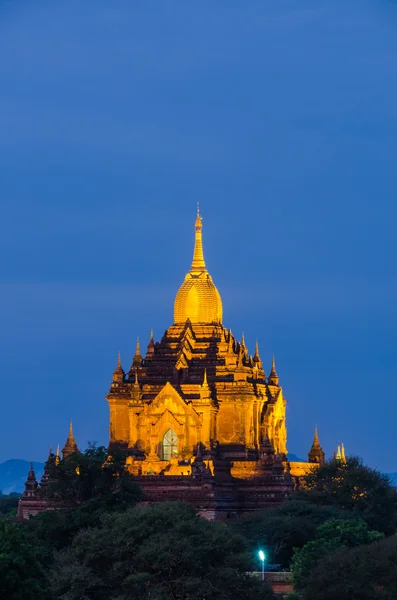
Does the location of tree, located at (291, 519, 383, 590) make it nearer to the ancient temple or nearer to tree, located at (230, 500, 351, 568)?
tree, located at (230, 500, 351, 568)

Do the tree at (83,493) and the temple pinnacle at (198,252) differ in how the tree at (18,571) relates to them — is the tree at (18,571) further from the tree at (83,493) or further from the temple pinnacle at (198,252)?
the temple pinnacle at (198,252)

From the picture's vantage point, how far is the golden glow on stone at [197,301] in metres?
108

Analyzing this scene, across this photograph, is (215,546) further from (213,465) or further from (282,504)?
(213,465)

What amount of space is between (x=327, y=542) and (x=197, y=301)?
27.2m

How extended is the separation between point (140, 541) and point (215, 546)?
237 cm

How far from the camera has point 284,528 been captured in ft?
285

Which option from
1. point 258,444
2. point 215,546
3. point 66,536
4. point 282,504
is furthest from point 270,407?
point 215,546

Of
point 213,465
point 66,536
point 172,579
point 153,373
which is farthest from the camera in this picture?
point 153,373

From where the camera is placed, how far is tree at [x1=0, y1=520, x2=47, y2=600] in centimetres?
6612

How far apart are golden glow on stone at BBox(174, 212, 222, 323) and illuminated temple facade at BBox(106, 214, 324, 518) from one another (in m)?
0.05

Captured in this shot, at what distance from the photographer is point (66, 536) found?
264 feet

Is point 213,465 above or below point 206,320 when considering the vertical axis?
below

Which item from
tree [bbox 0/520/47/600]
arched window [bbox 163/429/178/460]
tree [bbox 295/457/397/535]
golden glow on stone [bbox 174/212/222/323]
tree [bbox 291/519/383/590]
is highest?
golden glow on stone [bbox 174/212/222/323]

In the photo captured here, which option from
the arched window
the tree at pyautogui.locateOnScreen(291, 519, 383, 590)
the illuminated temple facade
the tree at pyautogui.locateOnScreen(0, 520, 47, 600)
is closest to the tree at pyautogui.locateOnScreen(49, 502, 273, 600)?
the tree at pyautogui.locateOnScreen(0, 520, 47, 600)
